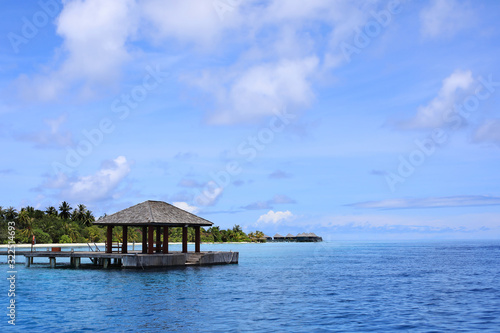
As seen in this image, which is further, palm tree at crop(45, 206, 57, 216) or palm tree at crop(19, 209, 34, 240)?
palm tree at crop(45, 206, 57, 216)

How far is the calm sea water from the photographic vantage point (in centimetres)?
2323

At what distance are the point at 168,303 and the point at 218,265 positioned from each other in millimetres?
27254

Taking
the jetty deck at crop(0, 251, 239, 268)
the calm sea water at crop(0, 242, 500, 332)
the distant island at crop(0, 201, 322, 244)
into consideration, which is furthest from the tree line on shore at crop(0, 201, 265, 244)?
the calm sea water at crop(0, 242, 500, 332)

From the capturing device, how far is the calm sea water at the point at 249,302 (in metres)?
23.2

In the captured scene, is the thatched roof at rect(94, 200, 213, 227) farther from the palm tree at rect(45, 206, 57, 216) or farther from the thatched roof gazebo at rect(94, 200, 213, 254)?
the palm tree at rect(45, 206, 57, 216)

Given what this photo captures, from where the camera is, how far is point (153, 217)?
159 ft

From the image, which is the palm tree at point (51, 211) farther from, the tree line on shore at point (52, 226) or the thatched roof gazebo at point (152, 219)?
the thatched roof gazebo at point (152, 219)

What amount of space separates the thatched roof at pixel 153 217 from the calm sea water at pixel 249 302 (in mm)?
4964

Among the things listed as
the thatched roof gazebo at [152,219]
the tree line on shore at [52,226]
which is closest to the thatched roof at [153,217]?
the thatched roof gazebo at [152,219]

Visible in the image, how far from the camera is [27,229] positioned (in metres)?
107

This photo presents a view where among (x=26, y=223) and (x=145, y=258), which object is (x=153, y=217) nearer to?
Result: (x=145, y=258)

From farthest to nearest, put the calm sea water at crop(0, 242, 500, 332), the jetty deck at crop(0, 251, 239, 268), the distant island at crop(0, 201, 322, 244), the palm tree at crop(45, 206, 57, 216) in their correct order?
the palm tree at crop(45, 206, 57, 216) < the distant island at crop(0, 201, 322, 244) < the jetty deck at crop(0, 251, 239, 268) < the calm sea water at crop(0, 242, 500, 332)

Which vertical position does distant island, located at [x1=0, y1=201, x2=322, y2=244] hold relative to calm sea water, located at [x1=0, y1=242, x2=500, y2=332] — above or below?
above

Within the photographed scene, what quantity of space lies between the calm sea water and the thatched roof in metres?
4.96
